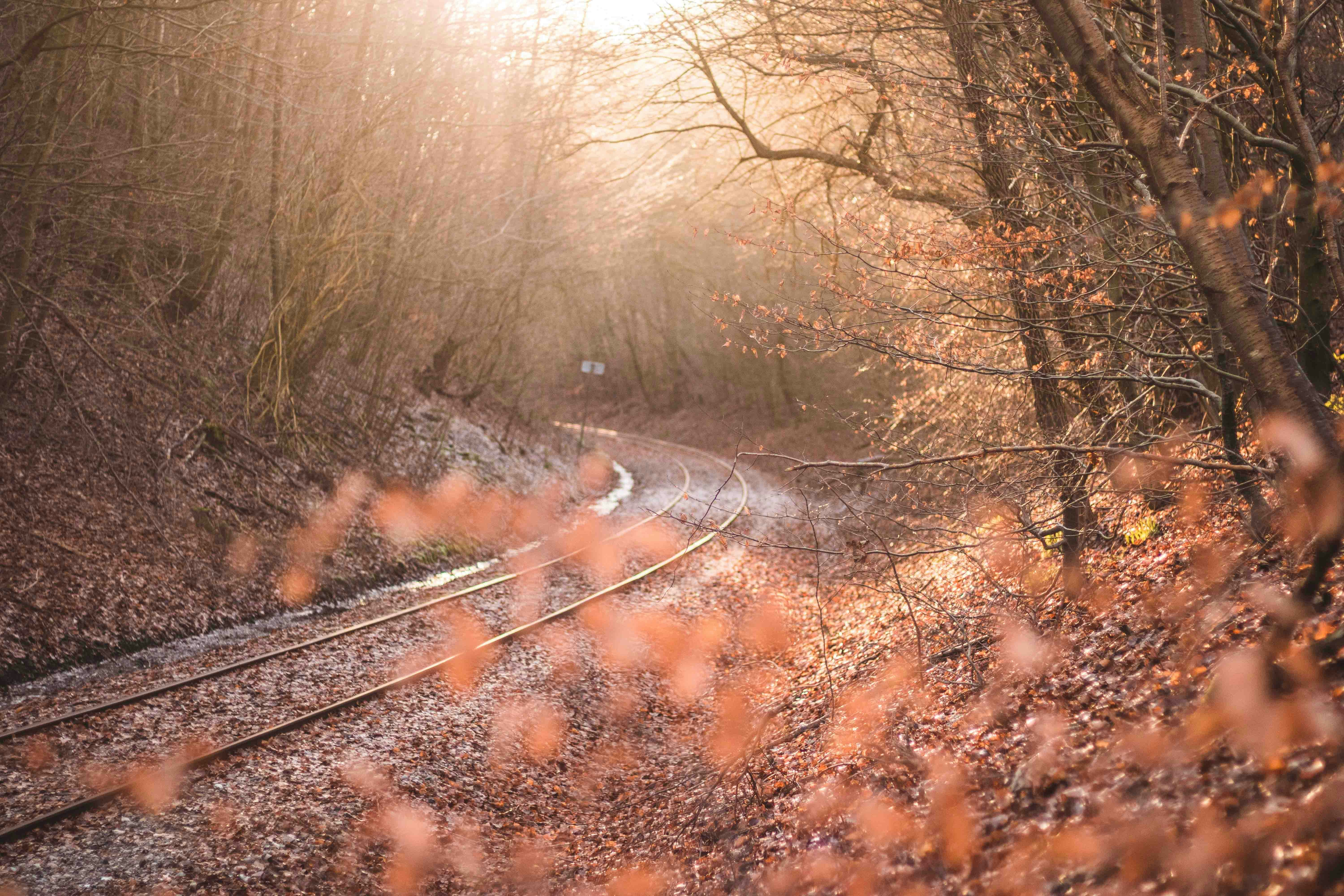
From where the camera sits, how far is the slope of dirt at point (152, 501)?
950 cm

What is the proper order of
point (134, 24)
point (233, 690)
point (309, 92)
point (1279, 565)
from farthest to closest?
point (309, 92) → point (134, 24) → point (233, 690) → point (1279, 565)

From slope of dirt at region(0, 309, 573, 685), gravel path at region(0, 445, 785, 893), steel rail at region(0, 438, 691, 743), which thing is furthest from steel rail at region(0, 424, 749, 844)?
slope of dirt at region(0, 309, 573, 685)

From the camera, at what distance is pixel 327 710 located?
808cm

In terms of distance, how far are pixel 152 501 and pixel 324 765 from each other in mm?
6423

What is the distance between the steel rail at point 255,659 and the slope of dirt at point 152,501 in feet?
4.81

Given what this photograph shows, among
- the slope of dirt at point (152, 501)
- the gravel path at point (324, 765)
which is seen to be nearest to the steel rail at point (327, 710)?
the gravel path at point (324, 765)

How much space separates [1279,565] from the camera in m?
5.54

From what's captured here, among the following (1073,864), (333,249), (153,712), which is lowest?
(153,712)

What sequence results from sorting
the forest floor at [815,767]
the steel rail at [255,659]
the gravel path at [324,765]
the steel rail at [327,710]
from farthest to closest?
1. the steel rail at [255,659]
2. the steel rail at [327,710]
3. the gravel path at [324,765]
4. the forest floor at [815,767]

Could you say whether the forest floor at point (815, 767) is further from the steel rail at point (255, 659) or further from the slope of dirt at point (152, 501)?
the slope of dirt at point (152, 501)

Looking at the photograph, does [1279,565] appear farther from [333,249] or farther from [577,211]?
[577,211]

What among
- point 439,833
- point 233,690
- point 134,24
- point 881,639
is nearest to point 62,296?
point 134,24

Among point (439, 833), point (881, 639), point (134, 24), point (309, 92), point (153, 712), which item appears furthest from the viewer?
point (309, 92)

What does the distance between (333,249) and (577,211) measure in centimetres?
1059
